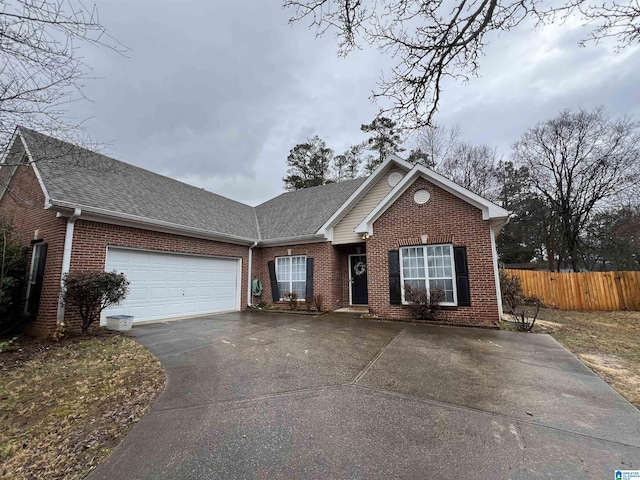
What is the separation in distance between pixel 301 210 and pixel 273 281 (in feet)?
12.5

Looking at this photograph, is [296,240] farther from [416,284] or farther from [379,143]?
[379,143]

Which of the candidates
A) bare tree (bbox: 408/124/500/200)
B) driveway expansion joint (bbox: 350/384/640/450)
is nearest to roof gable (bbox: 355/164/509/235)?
driveway expansion joint (bbox: 350/384/640/450)

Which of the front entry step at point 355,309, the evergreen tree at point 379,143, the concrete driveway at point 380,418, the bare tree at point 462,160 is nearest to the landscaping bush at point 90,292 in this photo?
the concrete driveway at point 380,418

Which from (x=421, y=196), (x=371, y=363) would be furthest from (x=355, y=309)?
(x=371, y=363)

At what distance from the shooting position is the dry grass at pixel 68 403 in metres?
2.35

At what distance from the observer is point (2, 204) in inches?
364

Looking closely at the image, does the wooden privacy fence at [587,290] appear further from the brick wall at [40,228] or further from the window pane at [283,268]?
Result: the brick wall at [40,228]

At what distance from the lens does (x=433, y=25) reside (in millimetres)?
3633

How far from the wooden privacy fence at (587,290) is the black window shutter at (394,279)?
8957 millimetres

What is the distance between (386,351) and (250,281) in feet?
25.9

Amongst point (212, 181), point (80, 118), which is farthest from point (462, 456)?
point (212, 181)

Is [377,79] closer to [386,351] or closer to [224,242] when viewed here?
[386,351]

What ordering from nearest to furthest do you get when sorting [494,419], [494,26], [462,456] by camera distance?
[462,456] < [494,419] < [494,26]

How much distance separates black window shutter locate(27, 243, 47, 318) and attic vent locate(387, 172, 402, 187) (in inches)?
418
